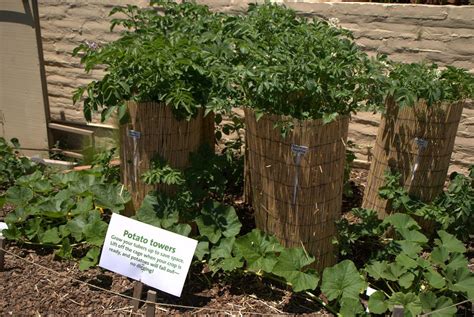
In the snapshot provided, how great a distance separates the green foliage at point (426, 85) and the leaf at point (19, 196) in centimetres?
229

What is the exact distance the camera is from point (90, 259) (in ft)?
10.4

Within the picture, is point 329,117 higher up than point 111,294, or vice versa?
point 329,117

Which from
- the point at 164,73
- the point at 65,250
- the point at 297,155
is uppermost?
the point at 164,73

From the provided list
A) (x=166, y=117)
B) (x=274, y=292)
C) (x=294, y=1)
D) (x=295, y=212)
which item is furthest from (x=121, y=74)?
(x=294, y=1)

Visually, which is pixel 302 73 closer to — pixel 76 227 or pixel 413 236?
pixel 413 236

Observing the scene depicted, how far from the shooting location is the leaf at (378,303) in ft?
8.95

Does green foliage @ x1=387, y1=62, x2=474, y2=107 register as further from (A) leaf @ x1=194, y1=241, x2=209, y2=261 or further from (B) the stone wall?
(A) leaf @ x1=194, y1=241, x2=209, y2=261

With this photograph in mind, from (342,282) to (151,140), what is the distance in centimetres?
127

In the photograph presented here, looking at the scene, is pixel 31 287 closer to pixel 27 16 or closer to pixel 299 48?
Result: pixel 299 48

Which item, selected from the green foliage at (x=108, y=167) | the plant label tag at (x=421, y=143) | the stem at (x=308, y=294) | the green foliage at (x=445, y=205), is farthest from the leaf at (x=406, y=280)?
the green foliage at (x=108, y=167)

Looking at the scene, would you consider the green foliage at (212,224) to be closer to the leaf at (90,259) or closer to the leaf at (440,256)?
the leaf at (90,259)

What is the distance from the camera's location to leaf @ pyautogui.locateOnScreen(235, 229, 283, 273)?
2900 millimetres

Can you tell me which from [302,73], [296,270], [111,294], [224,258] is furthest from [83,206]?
[302,73]

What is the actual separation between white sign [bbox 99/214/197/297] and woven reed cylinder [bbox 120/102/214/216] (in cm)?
37
